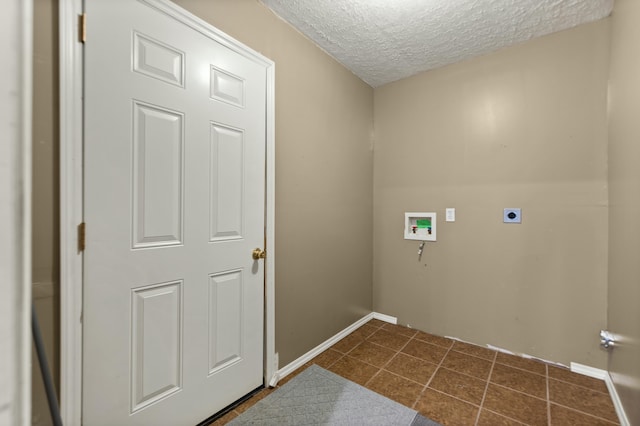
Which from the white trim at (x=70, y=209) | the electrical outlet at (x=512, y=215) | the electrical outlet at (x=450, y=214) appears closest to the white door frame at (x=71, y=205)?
the white trim at (x=70, y=209)

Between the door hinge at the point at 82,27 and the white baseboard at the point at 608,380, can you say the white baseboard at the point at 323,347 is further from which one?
the door hinge at the point at 82,27

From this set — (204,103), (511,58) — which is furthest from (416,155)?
(204,103)

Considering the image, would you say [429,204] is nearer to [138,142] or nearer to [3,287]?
[138,142]

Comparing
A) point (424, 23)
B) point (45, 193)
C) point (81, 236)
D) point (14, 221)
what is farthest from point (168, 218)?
point (424, 23)

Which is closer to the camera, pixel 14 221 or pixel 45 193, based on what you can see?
pixel 14 221

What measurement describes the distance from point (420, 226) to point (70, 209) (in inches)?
99.3

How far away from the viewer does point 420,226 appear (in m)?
2.67

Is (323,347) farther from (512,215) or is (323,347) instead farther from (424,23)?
(424,23)

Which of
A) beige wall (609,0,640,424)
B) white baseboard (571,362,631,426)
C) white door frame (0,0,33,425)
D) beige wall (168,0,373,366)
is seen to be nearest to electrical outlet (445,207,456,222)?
beige wall (168,0,373,366)

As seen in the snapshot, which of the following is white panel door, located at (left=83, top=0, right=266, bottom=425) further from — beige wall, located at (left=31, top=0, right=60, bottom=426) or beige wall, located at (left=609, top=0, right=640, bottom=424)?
beige wall, located at (left=609, top=0, right=640, bottom=424)

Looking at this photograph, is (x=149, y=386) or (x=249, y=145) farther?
(x=249, y=145)

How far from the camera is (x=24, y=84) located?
0.37m

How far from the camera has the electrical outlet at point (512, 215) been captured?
7.19 ft

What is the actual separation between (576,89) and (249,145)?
7.78ft
